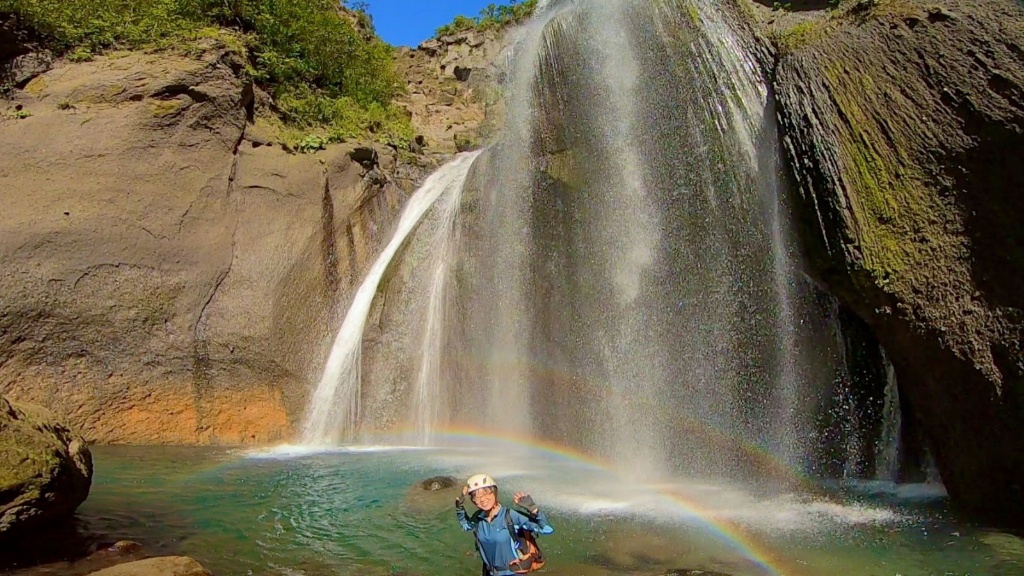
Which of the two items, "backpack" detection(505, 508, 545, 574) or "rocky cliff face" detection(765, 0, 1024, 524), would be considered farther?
"rocky cliff face" detection(765, 0, 1024, 524)

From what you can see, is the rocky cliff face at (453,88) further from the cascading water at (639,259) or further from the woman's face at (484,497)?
the woman's face at (484,497)

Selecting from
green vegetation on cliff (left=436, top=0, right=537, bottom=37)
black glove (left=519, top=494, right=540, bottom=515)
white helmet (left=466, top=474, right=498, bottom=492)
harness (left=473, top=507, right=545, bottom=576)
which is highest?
green vegetation on cliff (left=436, top=0, right=537, bottom=37)

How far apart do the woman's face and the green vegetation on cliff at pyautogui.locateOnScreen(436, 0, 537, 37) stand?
953 inches

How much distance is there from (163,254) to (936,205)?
1093cm

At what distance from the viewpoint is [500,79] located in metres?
23.1

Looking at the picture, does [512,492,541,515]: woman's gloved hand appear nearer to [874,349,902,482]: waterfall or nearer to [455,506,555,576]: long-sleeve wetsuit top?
[455,506,555,576]: long-sleeve wetsuit top

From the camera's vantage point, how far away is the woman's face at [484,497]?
3580 millimetres

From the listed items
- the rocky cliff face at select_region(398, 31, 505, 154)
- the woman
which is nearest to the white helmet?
the woman

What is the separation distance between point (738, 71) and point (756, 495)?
5600mm

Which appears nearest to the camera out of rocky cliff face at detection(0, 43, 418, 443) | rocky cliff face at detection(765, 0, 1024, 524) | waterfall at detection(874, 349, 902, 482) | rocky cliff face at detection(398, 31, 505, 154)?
rocky cliff face at detection(765, 0, 1024, 524)

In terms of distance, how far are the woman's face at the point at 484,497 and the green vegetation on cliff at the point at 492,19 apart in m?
24.2

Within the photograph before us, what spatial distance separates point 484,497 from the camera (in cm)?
358

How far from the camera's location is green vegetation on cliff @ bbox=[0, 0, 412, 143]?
14062 mm

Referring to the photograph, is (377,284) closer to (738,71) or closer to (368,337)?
(368,337)
